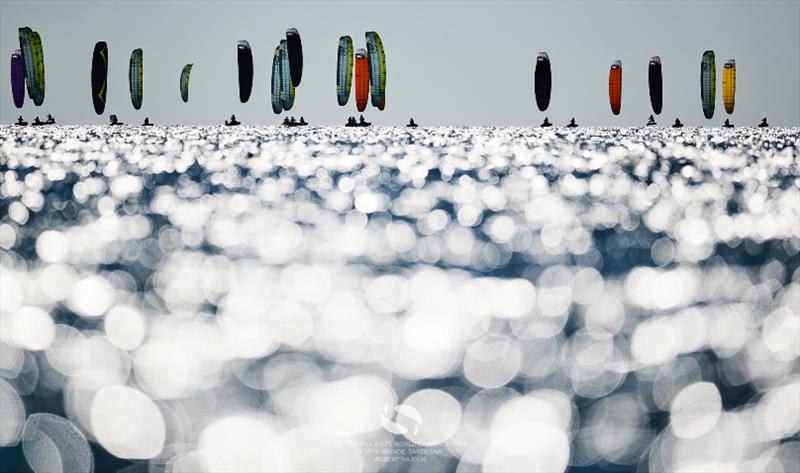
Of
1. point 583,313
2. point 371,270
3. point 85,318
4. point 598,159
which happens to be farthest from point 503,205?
point 598,159

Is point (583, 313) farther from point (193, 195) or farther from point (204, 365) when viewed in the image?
point (193, 195)

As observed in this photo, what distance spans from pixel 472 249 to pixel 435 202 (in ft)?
63.0

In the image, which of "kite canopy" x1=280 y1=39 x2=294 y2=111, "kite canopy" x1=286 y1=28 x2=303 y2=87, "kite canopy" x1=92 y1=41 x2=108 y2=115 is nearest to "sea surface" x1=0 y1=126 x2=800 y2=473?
"kite canopy" x1=286 y1=28 x2=303 y2=87

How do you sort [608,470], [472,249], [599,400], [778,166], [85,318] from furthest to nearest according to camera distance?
[778,166]
[472,249]
[85,318]
[599,400]
[608,470]

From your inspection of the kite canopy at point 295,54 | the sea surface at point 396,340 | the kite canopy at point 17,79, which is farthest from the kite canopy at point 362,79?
the sea surface at point 396,340

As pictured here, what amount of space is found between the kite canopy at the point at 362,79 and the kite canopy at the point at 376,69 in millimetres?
1267

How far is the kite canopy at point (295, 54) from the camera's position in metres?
185

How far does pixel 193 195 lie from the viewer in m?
54.9

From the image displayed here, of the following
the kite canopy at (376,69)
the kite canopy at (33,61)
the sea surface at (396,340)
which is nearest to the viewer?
the sea surface at (396,340)

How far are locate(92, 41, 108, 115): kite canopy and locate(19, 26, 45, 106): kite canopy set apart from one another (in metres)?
10.3

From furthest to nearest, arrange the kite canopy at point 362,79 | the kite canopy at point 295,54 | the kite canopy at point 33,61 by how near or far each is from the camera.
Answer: the kite canopy at point 295,54
the kite canopy at point 33,61
the kite canopy at point 362,79

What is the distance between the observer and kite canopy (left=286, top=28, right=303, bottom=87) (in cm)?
18488

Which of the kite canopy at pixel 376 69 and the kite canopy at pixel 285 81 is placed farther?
the kite canopy at pixel 285 81

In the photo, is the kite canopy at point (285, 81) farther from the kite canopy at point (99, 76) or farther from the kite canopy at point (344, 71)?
the kite canopy at point (99, 76)
